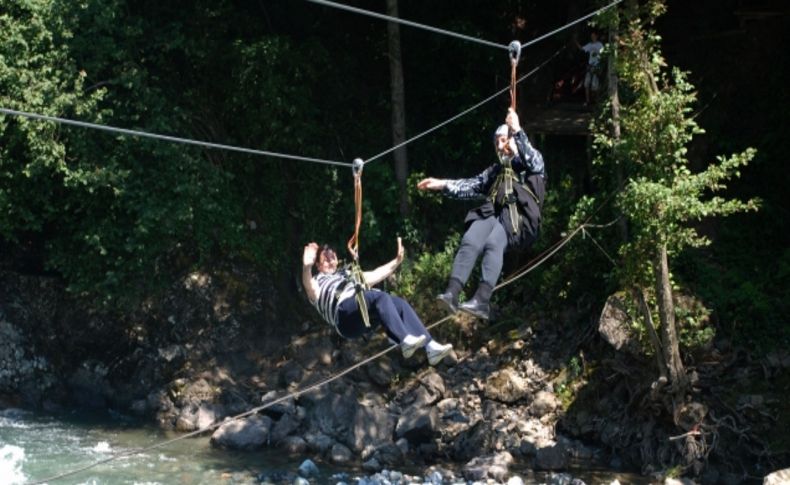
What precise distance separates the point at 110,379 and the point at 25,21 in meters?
5.01

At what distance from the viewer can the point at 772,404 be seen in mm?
11609

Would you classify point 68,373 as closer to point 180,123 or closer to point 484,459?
point 180,123

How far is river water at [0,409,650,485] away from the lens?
11.7 metres

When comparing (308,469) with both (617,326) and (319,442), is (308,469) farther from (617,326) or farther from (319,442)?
(617,326)

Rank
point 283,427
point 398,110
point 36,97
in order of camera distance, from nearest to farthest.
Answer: point 36,97 < point 283,427 < point 398,110

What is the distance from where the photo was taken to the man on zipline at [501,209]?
7492 millimetres

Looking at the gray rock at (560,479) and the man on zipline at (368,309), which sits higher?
the man on zipline at (368,309)

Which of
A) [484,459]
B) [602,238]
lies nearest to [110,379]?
[484,459]

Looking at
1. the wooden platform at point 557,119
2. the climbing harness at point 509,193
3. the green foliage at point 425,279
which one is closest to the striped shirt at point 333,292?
the climbing harness at point 509,193

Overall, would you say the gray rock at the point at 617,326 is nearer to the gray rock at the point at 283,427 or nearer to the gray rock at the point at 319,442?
the gray rock at the point at 319,442

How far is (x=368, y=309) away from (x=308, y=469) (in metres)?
4.97

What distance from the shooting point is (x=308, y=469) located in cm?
1212

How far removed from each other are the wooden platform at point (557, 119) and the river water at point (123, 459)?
175 inches

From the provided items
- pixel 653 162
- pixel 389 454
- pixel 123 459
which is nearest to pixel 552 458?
pixel 389 454
